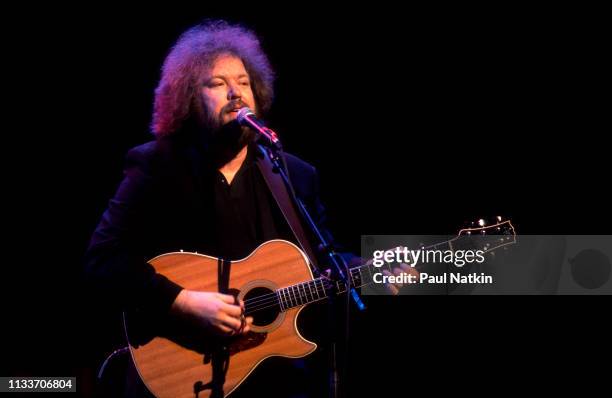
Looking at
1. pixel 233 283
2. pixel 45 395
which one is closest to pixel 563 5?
pixel 233 283

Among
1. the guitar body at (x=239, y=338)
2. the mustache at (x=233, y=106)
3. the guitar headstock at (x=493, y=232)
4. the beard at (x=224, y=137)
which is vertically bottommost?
the guitar body at (x=239, y=338)

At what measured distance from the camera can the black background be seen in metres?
3.23

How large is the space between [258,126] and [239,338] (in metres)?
1.01

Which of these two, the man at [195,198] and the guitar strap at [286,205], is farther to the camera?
the guitar strap at [286,205]

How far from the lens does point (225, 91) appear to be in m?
2.84

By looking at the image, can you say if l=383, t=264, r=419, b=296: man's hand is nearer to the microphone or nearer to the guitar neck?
the guitar neck

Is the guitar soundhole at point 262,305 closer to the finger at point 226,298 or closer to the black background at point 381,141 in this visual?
the finger at point 226,298

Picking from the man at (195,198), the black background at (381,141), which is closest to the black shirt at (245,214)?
the man at (195,198)

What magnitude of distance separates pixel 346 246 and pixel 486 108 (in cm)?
129

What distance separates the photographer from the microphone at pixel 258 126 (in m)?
2.11

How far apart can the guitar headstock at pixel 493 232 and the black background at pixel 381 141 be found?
980mm

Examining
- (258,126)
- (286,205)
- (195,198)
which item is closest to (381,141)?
(286,205)

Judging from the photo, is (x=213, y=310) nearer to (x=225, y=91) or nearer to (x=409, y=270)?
(x=409, y=270)

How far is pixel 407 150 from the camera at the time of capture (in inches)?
141
